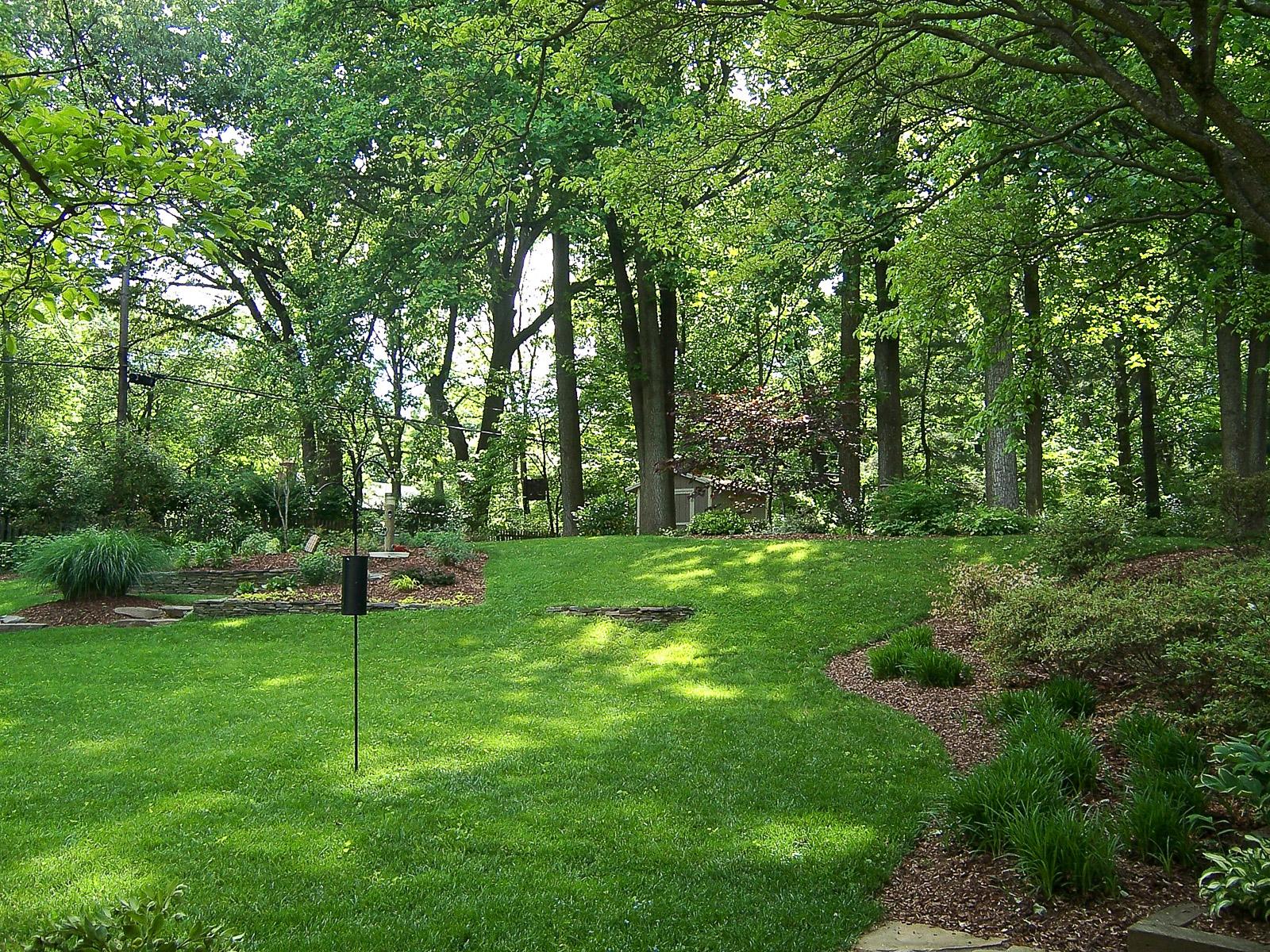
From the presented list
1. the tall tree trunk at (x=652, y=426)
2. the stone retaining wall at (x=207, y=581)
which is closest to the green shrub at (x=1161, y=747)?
the stone retaining wall at (x=207, y=581)

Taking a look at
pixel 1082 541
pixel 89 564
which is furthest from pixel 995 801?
pixel 89 564

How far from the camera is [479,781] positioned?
507 centimetres

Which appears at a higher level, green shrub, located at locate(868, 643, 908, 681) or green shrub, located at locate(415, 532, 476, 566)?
green shrub, located at locate(415, 532, 476, 566)

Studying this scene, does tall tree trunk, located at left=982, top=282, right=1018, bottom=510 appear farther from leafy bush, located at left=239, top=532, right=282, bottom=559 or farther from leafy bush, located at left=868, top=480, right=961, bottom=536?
leafy bush, located at left=239, top=532, right=282, bottom=559

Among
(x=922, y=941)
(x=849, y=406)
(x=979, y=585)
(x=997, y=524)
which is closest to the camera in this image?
(x=922, y=941)

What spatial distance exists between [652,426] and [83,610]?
31.2 ft

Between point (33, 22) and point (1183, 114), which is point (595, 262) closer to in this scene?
point (33, 22)

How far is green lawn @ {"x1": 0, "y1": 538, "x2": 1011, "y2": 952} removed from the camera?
3.51m

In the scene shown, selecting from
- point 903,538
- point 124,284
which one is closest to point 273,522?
point 124,284

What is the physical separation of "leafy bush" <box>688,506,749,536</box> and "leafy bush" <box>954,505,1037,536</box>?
12.1 ft

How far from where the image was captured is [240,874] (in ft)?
12.3

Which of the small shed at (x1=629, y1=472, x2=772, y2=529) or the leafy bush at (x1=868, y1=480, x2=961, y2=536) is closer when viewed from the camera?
the leafy bush at (x1=868, y1=480, x2=961, y2=536)

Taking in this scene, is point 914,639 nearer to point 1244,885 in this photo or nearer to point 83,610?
point 1244,885

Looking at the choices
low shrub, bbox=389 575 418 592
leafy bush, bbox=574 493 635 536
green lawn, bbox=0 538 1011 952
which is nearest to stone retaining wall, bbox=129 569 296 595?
low shrub, bbox=389 575 418 592
